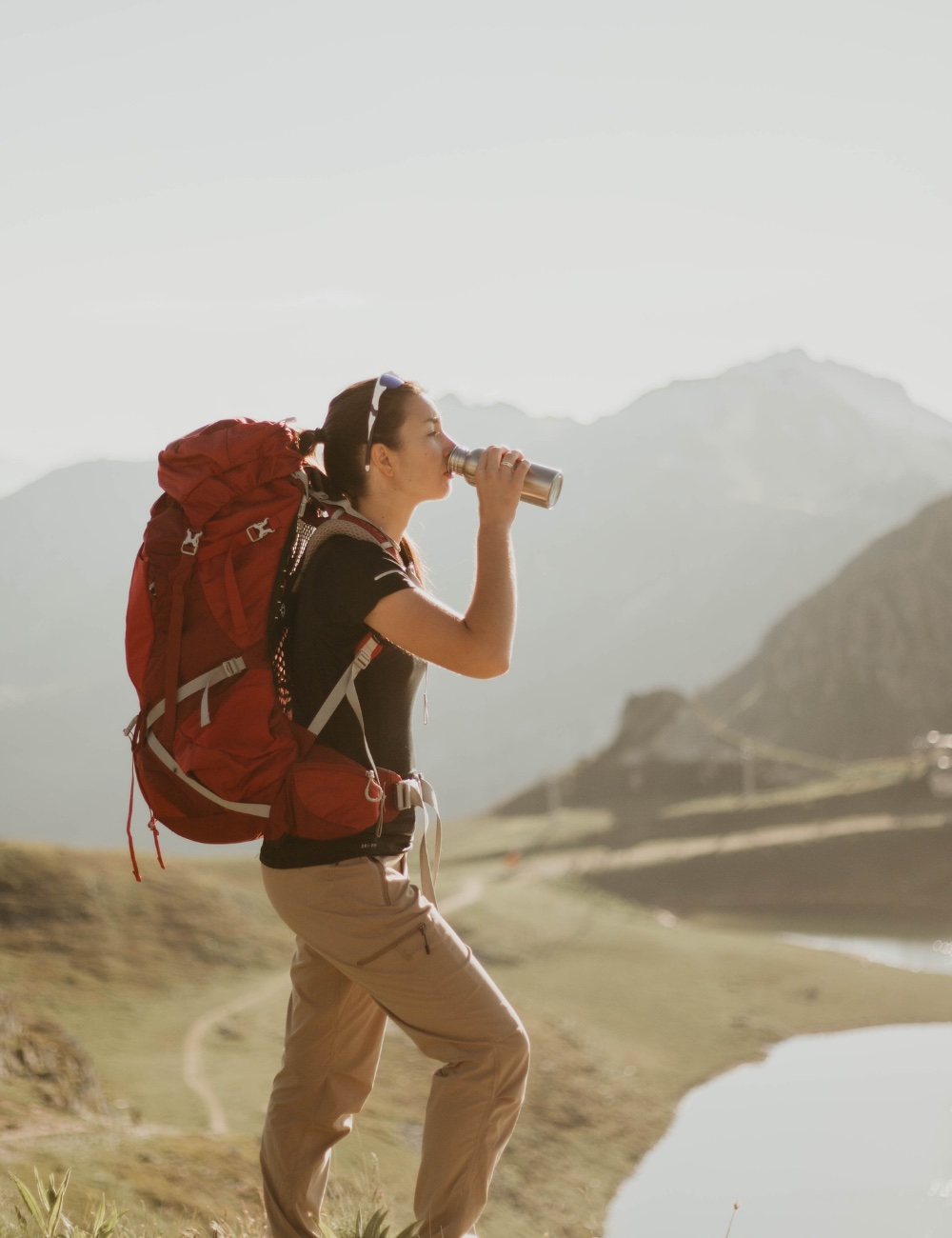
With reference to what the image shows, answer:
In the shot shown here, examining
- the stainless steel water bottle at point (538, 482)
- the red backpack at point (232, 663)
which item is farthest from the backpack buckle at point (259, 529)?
the stainless steel water bottle at point (538, 482)

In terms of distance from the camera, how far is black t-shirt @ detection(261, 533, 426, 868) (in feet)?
9.34

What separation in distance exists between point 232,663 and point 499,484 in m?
0.74

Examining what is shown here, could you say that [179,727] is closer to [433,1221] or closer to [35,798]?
[433,1221]

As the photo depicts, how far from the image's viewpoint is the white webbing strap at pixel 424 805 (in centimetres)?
302

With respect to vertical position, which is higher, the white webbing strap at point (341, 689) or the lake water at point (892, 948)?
the white webbing strap at point (341, 689)

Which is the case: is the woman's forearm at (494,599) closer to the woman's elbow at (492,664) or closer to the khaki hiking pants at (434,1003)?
the woman's elbow at (492,664)

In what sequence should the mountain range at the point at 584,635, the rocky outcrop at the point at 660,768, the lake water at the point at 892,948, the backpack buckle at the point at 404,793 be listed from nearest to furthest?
the backpack buckle at the point at 404,793 < the lake water at the point at 892,948 < the rocky outcrop at the point at 660,768 < the mountain range at the point at 584,635

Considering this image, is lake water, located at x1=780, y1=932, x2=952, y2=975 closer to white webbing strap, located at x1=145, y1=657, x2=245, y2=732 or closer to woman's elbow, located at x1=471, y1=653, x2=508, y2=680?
woman's elbow, located at x1=471, y1=653, x2=508, y2=680

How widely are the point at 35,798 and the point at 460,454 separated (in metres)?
172

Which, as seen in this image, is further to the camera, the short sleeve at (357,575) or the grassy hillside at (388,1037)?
the grassy hillside at (388,1037)

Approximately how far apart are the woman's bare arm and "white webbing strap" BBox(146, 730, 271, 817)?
19.2 inches

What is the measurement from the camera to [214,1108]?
1221cm

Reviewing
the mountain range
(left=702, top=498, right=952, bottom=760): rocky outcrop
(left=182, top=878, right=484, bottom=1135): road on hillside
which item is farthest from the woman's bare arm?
the mountain range

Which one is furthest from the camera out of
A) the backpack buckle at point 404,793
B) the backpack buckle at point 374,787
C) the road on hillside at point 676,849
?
the road on hillside at point 676,849
